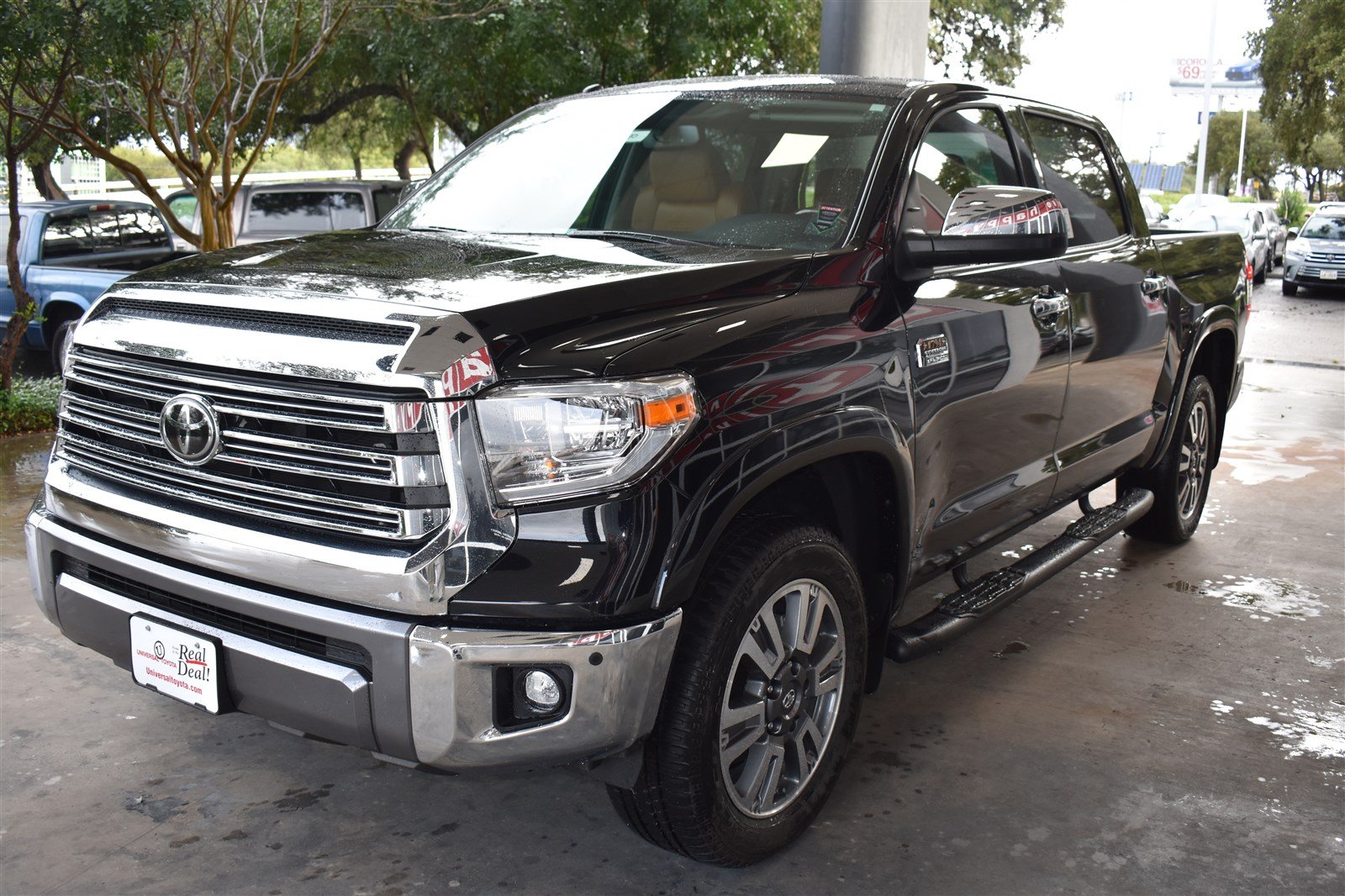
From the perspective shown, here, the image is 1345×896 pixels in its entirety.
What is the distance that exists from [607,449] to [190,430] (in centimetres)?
90

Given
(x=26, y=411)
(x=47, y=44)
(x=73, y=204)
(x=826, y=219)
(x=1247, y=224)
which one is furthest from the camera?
(x=1247, y=224)

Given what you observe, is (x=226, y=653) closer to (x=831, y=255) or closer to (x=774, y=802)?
(x=774, y=802)

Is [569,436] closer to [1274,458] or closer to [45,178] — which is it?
[1274,458]

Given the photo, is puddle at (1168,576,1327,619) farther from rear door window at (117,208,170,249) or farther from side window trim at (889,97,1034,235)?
rear door window at (117,208,170,249)

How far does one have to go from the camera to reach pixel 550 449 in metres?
2.37

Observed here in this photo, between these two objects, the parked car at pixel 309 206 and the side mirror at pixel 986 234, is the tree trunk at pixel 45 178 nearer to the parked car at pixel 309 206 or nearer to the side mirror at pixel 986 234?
the parked car at pixel 309 206

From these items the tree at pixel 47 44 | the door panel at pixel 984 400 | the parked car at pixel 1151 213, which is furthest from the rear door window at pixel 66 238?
the door panel at pixel 984 400

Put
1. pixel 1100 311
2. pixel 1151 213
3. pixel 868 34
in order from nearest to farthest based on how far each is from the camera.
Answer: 1. pixel 1100 311
2. pixel 868 34
3. pixel 1151 213

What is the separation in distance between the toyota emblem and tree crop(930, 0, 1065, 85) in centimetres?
2378

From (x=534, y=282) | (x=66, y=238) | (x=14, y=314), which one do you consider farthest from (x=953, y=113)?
(x=66, y=238)

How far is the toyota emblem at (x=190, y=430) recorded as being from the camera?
2.57 m

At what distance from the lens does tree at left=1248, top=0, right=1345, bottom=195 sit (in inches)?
994

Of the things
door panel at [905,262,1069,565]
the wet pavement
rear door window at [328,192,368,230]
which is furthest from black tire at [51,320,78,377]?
door panel at [905,262,1069,565]

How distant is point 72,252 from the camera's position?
10.3 m
